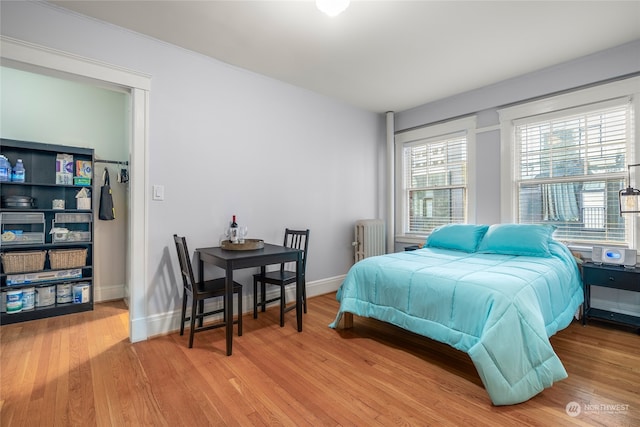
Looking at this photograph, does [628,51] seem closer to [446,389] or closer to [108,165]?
[446,389]

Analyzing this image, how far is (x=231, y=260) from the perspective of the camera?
230 cm

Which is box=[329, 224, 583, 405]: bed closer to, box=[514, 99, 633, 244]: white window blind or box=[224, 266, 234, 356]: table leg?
box=[514, 99, 633, 244]: white window blind

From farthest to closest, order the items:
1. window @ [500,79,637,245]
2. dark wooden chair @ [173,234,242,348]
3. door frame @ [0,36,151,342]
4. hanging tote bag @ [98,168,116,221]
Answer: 1. hanging tote bag @ [98,168,116,221]
2. window @ [500,79,637,245]
3. door frame @ [0,36,151,342]
4. dark wooden chair @ [173,234,242,348]

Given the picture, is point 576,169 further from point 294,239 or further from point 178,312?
point 178,312

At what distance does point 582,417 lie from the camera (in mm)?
1570

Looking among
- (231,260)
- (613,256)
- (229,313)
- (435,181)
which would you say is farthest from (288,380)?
(435,181)

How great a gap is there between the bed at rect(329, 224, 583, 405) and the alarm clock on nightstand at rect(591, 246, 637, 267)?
185mm

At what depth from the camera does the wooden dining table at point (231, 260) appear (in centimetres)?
229

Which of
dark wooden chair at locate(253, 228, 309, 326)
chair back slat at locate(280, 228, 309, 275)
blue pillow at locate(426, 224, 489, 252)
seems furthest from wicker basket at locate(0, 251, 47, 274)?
blue pillow at locate(426, 224, 489, 252)

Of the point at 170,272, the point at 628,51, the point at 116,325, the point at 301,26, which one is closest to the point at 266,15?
the point at 301,26

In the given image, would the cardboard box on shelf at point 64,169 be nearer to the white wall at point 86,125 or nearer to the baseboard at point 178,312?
the white wall at point 86,125

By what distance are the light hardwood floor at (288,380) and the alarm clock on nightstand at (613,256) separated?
609 mm

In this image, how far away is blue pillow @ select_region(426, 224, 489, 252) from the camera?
126 inches

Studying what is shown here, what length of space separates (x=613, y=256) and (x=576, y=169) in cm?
95
